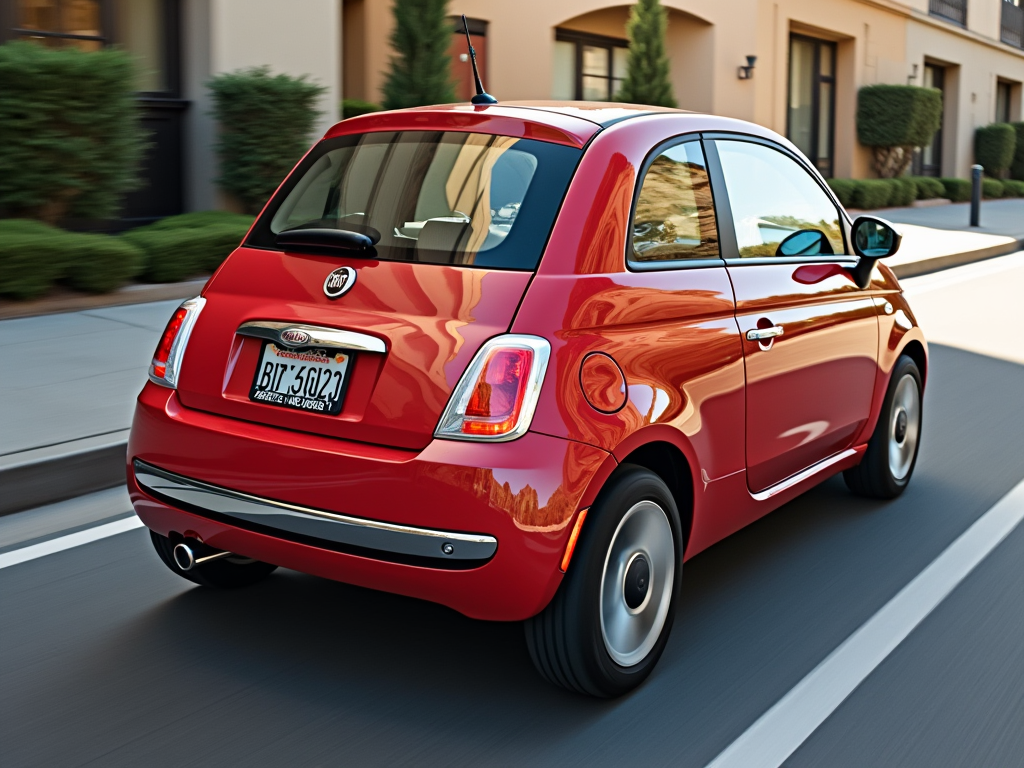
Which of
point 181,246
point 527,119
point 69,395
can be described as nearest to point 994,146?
point 181,246

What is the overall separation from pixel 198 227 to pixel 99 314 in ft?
7.16

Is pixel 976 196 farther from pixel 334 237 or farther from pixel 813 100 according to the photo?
pixel 334 237

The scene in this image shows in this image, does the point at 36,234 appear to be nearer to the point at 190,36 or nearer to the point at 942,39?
the point at 190,36

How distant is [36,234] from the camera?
9242 millimetres

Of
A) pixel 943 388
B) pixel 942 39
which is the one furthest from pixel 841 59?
pixel 943 388

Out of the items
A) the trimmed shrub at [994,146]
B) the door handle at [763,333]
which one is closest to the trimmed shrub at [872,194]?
the trimmed shrub at [994,146]

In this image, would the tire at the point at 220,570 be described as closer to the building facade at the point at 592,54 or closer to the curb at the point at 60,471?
the curb at the point at 60,471

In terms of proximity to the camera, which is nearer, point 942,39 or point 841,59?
point 841,59

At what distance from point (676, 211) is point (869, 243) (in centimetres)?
152

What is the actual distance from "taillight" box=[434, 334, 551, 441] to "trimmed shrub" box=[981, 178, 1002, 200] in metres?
32.5

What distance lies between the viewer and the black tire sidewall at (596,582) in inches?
127

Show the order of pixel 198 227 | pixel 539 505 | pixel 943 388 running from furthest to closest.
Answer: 1. pixel 198 227
2. pixel 943 388
3. pixel 539 505

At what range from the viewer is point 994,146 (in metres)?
37.1

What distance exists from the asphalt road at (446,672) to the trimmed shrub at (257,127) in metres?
7.84
